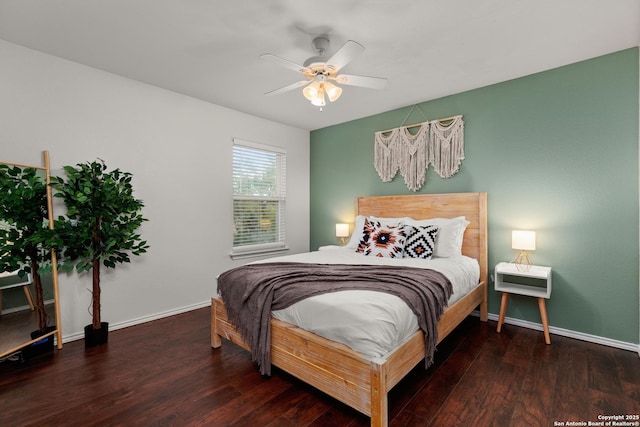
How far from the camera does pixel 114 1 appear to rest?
1937mm

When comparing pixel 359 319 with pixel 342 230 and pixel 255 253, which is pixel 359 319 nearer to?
pixel 342 230

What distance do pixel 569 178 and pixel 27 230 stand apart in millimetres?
4644

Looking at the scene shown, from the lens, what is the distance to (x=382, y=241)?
10.5 ft

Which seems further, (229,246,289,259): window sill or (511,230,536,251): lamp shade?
(229,246,289,259): window sill

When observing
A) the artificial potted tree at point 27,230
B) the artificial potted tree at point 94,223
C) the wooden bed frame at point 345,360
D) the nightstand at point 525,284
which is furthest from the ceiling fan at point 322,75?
the artificial potted tree at point 27,230

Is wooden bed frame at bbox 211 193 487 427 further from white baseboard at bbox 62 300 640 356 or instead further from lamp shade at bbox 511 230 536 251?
lamp shade at bbox 511 230 536 251

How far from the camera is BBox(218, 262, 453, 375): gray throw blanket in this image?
195cm

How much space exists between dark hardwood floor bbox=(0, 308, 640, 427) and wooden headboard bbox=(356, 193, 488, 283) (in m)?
0.96

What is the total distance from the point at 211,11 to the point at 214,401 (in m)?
2.53

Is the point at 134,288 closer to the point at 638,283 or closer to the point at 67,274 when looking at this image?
the point at 67,274

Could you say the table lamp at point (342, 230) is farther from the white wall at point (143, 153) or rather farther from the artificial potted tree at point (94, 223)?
the artificial potted tree at point (94, 223)

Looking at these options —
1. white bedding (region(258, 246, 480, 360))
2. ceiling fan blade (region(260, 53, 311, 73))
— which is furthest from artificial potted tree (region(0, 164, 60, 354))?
ceiling fan blade (region(260, 53, 311, 73))

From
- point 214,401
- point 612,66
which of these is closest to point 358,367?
point 214,401

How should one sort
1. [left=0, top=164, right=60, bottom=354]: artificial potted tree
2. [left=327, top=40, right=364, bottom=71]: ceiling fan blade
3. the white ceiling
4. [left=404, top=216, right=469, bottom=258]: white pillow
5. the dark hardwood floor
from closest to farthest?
the dark hardwood floor < [left=327, top=40, right=364, bottom=71]: ceiling fan blade < the white ceiling < [left=0, top=164, right=60, bottom=354]: artificial potted tree < [left=404, top=216, right=469, bottom=258]: white pillow
